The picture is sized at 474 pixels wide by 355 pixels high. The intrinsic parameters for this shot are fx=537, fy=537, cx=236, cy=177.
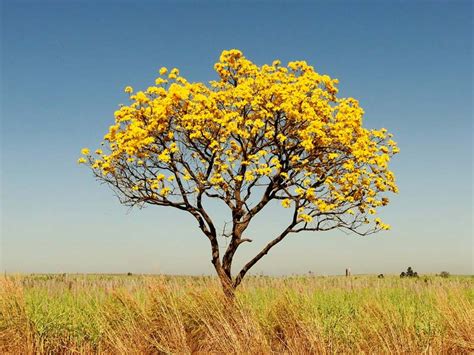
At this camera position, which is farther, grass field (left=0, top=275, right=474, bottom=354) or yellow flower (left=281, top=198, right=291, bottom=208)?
yellow flower (left=281, top=198, right=291, bottom=208)

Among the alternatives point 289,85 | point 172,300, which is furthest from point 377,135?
point 172,300

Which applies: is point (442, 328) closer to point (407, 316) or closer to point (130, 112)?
point (407, 316)

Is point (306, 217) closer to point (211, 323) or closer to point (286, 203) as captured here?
point (286, 203)

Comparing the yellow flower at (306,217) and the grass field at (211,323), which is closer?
the grass field at (211,323)

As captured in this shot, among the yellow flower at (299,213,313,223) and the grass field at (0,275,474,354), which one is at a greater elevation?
the yellow flower at (299,213,313,223)

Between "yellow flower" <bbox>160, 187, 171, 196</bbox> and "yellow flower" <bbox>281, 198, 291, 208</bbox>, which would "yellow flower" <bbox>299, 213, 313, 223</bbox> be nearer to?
"yellow flower" <bbox>281, 198, 291, 208</bbox>

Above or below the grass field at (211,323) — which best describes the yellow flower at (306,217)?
above

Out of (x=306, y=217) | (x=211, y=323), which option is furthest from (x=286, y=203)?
(x=211, y=323)

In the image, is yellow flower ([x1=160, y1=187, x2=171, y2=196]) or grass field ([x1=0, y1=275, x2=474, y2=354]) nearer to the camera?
grass field ([x1=0, y1=275, x2=474, y2=354])

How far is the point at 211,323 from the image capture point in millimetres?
12398

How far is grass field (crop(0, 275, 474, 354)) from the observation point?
11031 millimetres

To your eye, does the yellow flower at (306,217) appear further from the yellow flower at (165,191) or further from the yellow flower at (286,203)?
the yellow flower at (165,191)

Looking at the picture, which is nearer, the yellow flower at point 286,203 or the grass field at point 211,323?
the grass field at point 211,323

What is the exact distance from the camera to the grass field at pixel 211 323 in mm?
11031
